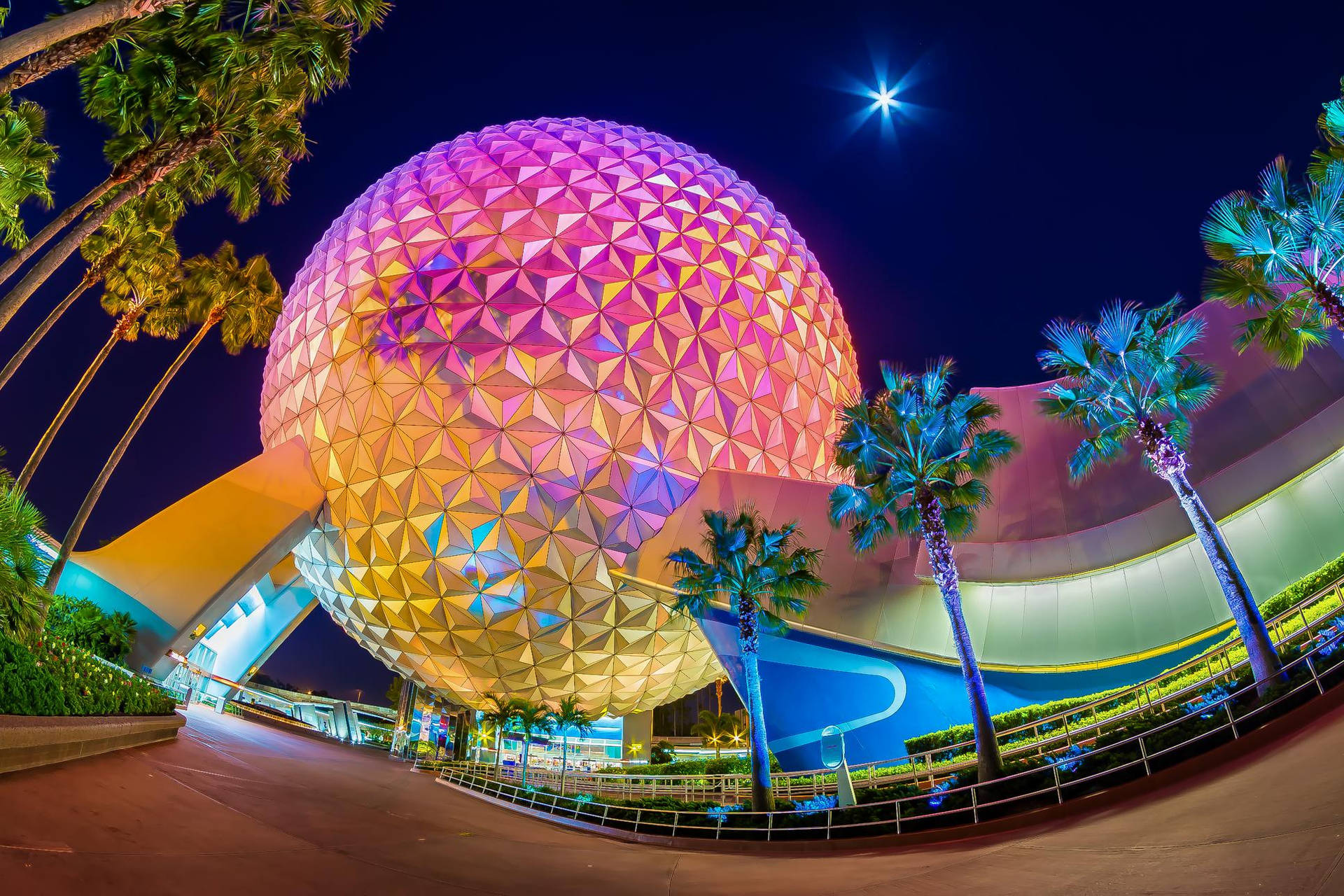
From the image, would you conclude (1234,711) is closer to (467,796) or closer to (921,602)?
(921,602)

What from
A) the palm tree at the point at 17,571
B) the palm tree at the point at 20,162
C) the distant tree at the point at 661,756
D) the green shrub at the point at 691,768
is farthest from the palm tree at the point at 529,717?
the palm tree at the point at 20,162

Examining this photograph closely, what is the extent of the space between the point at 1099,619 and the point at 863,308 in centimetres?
2782

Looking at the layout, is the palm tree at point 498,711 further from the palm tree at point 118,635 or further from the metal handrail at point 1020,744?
the palm tree at point 118,635

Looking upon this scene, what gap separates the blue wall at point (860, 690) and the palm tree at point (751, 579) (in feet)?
3.37

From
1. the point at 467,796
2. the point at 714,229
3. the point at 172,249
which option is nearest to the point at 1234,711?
the point at 467,796

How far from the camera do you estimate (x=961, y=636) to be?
13.1 meters

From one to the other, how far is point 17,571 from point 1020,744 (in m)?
18.7

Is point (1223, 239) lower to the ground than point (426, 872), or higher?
higher

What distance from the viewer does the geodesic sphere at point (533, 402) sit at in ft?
67.2

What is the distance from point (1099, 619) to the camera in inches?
659

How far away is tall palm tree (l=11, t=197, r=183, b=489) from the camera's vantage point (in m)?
19.0

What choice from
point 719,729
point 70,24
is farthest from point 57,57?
point 719,729

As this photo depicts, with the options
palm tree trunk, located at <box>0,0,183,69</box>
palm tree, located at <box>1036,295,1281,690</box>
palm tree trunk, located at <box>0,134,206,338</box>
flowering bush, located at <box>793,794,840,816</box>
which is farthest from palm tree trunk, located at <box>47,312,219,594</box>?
palm tree, located at <box>1036,295,1281,690</box>

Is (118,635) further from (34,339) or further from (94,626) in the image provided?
(34,339)
